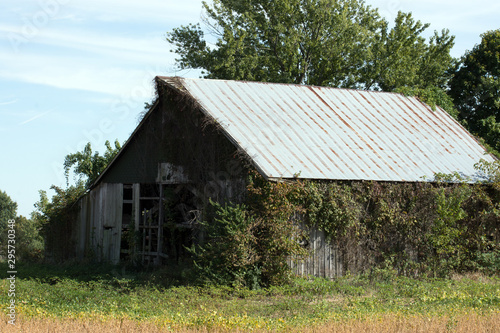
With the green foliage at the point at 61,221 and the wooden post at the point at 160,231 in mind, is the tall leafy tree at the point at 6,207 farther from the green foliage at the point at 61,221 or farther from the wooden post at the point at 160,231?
the wooden post at the point at 160,231

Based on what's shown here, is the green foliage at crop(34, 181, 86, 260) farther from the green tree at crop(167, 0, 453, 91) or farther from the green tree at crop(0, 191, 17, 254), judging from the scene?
the green tree at crop(0, 191, 17, 254)

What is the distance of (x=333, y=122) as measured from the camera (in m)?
18.7

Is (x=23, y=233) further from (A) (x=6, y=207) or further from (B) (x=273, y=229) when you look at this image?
(A) (x=6, y=207)

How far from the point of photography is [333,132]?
18078 millimetres

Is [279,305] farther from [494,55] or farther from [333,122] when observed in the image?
[494,55]

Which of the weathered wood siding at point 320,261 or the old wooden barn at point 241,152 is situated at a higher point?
the old wooden barn at point 241,152

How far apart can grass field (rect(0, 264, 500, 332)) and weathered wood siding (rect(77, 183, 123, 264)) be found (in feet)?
8.37

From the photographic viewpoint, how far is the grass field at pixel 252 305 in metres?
8.98

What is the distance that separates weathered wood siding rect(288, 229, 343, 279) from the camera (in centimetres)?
1523

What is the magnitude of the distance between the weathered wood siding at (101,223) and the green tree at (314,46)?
14.1 metres

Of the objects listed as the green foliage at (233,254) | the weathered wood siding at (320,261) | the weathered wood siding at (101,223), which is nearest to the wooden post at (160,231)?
the weathered wood siding at (101,223)

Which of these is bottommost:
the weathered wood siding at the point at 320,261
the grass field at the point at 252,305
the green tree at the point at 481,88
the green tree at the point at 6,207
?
the grass field at the point at 252,305

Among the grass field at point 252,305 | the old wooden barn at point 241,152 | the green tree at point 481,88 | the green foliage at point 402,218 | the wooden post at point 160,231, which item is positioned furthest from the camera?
the green tree at point 481,88

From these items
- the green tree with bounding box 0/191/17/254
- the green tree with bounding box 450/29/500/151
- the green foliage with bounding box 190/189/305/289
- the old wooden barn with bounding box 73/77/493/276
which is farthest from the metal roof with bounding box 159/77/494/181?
the green tree with bounding box 0/191/17/254
